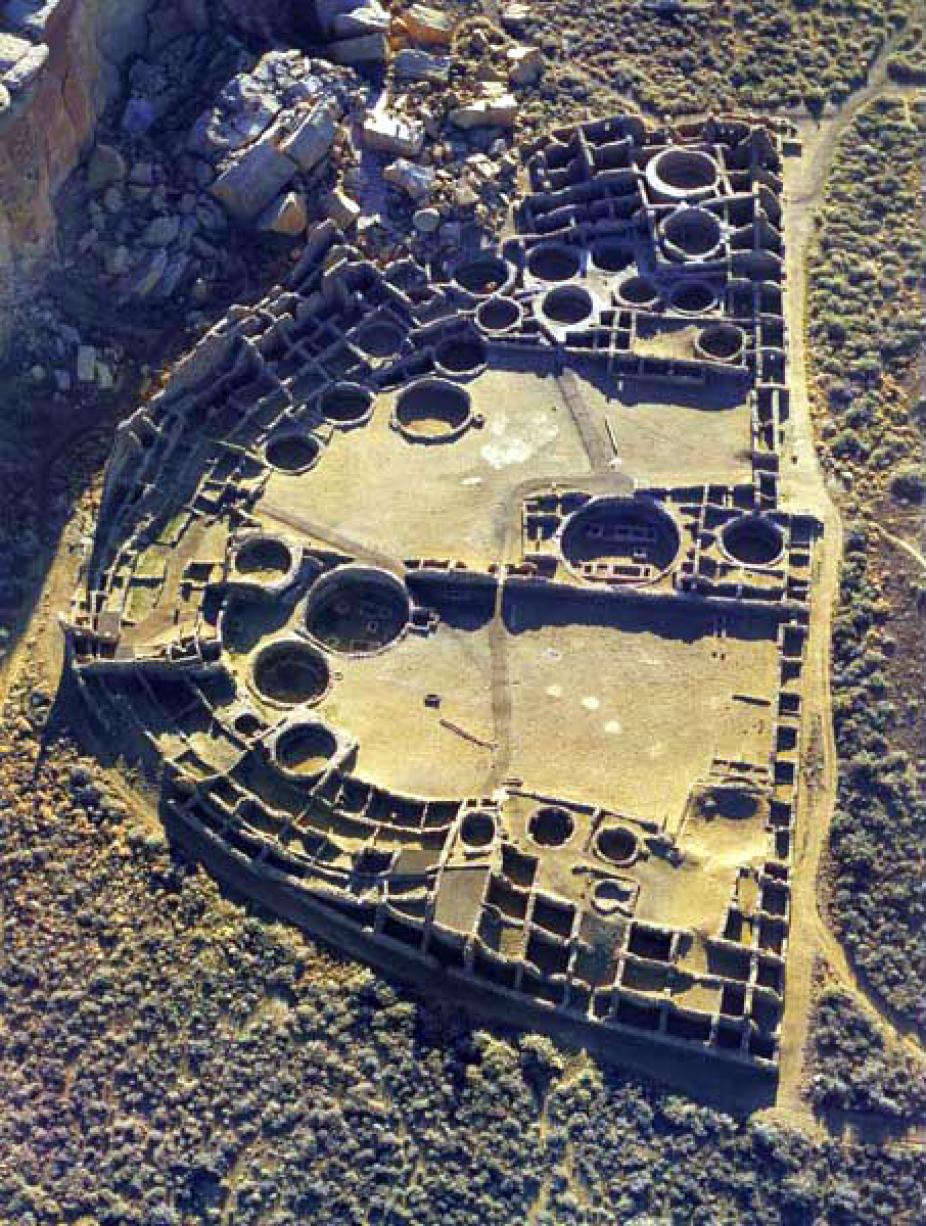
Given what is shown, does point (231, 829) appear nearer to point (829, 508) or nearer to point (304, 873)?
point (304, 873)

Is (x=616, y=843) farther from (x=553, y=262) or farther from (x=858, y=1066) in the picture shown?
(x=553, y=262)

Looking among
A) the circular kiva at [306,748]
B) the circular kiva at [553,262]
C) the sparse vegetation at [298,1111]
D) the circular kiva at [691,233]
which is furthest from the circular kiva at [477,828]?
the circular kiva at [691,233]

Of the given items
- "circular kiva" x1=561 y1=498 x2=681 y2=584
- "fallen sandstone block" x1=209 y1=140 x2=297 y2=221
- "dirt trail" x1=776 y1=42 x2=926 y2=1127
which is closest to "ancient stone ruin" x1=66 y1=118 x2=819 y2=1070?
"circular kiva" x1=561 y1=498 x2=681 y2=584

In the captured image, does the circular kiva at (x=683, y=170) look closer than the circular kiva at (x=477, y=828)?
No

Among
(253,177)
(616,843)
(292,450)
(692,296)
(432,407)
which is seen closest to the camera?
(616,843)

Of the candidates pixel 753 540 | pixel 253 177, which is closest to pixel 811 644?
pixel 753 540

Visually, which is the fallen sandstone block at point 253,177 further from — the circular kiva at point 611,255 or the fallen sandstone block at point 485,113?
the circular kiva at point 611,255

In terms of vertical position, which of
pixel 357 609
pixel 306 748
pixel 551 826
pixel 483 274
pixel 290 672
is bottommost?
pixel 551 826
